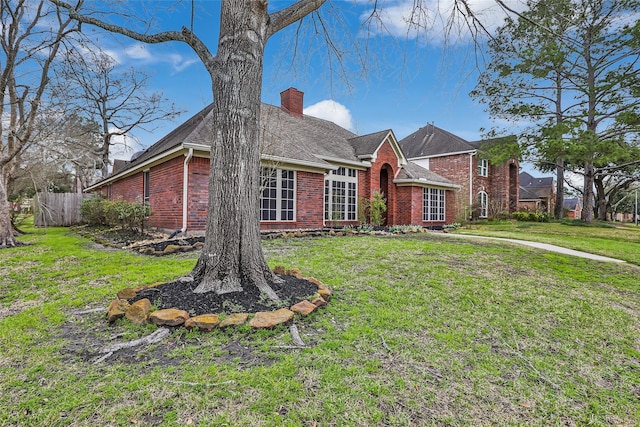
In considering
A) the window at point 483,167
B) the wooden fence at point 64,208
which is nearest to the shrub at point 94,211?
the wooden fence at point 64,208

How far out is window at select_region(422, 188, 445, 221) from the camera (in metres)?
16.7

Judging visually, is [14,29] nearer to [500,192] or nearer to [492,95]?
[492,95]

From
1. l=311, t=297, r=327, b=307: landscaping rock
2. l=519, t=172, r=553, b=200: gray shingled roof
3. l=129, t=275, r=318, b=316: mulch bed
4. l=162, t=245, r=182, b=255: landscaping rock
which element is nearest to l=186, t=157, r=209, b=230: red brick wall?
l=162, t=245, r=182, b=255: landscaping rock

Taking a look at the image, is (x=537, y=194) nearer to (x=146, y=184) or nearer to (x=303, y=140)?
(x=303, y=140)

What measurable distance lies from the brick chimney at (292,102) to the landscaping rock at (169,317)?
47.2 feet

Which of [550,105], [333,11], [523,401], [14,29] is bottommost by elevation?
[523,401]

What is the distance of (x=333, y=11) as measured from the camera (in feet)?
15.1

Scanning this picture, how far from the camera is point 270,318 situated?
295 cm

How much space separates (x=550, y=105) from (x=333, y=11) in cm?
2044

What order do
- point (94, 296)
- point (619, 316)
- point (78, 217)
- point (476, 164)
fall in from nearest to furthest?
point (619, 316) < point (94, 296) < point (78, 217) < point (476, 164)

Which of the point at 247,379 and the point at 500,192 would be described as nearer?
the point at 247,379

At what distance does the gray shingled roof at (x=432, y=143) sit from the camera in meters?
22.3

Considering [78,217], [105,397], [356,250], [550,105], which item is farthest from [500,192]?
[78,217]

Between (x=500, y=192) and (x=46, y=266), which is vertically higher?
(x=500, y=192)
